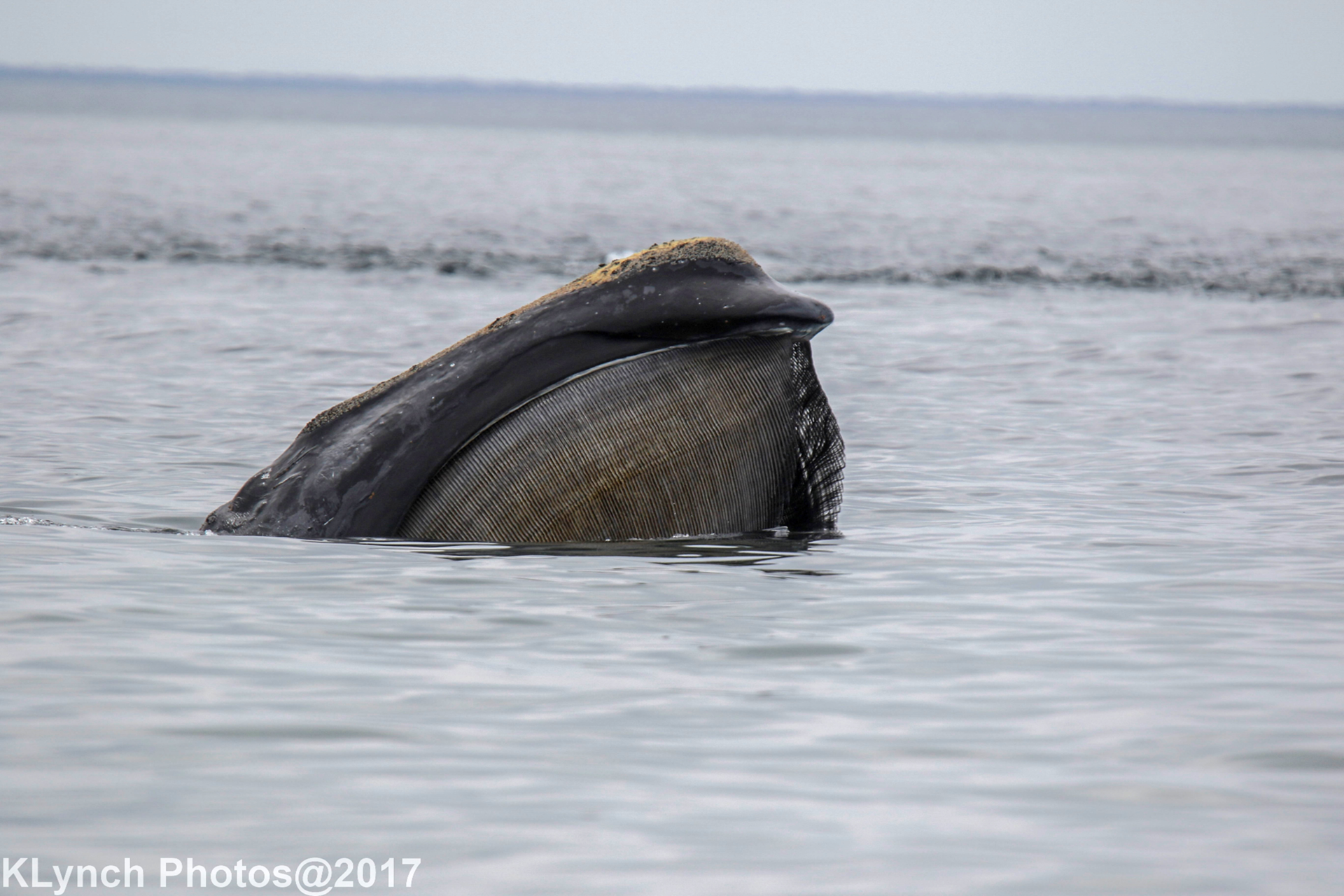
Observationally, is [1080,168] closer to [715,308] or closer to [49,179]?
[49,179]

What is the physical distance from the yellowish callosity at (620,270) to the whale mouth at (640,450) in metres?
0.33

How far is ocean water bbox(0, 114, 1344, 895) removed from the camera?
3.59 meters

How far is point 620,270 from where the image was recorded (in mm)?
6324

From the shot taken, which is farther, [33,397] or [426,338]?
[426,338]

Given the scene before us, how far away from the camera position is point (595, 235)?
97.8ft

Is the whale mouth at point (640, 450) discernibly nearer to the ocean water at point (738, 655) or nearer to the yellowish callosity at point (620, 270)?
the ocean water at point (738, 655)

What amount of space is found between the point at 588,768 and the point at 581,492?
243 cm

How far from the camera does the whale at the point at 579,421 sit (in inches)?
239

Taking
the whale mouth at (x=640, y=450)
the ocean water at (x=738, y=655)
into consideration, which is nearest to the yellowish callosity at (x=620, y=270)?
the whale mouth at (x=640, y=450)

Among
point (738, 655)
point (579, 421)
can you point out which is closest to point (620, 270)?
point (579, 421)

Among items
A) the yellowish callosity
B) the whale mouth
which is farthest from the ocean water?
the yellowish callosity

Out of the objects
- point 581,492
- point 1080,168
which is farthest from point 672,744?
point 1080,168

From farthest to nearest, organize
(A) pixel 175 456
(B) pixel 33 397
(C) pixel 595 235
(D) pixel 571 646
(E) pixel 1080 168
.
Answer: (E) pixel 1080 168
(C) pixel 595 235
(B) pixel 33 397
(A) pixel 175 456
(D) pixel 571 646

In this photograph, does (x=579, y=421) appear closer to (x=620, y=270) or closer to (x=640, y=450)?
(x=640, y=450)
